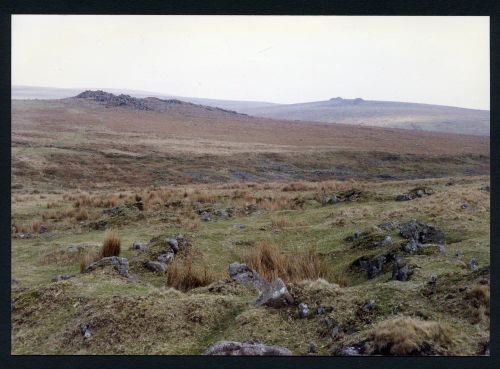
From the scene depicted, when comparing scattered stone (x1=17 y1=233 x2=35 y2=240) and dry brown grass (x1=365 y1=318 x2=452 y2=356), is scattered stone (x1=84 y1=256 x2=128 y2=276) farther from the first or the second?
scattered stone (x1=17 y1=233 x2=35 y2=240)

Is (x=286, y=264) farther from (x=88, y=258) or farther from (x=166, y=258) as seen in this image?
(x=88, y=258)

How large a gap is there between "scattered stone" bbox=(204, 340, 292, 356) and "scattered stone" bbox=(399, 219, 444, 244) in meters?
4.39

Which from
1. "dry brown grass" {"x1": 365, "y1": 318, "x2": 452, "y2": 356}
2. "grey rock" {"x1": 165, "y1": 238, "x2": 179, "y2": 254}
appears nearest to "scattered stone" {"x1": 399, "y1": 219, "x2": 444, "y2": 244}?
A: "dry brown grass" {"x1": 365, "y1": 318, "x2": 452, "y2": 356}

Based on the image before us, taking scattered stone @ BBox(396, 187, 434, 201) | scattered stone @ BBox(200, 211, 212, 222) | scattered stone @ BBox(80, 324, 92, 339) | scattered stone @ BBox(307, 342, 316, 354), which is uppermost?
scattered stone @ BBox(396, 187, 434, 201)

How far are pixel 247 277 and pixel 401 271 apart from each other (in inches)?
81.6

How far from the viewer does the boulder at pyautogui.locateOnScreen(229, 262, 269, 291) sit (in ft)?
24.0

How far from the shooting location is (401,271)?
23.2 feet

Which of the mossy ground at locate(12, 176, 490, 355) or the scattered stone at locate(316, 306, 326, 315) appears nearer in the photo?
the mossy ground at locate(12, 176, 490, 355)

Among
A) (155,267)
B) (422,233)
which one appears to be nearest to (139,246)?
(155,267)

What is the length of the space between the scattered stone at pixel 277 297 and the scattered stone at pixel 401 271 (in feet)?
5.26

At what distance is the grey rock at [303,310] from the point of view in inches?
243

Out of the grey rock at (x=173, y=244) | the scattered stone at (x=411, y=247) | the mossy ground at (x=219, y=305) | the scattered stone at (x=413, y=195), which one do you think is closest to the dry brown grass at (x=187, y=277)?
the mossy ground at (x=219, y=305)

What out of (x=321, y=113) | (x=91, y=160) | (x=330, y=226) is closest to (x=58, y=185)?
(x=91, y=160)

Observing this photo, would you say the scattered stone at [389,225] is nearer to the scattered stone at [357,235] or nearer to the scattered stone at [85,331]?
the scattered stone at [357,235]
